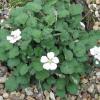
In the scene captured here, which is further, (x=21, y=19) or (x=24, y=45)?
(x=21, y=19)

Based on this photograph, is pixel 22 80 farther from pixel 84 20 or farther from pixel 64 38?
pixel 84 20

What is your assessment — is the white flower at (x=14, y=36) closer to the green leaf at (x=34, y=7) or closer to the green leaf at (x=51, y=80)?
the green leaf at (x=34, y=7)

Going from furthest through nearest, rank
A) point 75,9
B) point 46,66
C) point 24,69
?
point 75,9 → point 24,69 → point 46,66

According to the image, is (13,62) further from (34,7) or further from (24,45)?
(34,7)

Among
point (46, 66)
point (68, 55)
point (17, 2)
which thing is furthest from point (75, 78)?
point (17, 2)

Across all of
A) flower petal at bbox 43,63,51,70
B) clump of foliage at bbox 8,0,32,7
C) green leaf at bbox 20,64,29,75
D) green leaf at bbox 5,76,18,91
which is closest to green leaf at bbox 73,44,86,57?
flower petal at bbox 43,63,51,70

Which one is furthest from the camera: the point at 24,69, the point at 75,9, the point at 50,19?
the point at 75,9
